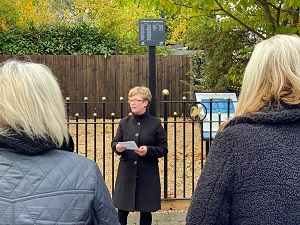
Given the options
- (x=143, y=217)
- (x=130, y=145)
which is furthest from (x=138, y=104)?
(x=143, y=217)

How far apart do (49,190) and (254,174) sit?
0.79 metres

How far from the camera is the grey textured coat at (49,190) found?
71.3 inches

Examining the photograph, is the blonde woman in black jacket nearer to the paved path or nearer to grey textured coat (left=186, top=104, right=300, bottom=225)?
grey textured coat (left=186, top=104, right=300, bottom=225)

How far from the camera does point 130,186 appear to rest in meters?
4.57

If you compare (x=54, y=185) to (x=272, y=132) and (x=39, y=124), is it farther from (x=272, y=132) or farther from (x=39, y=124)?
(x=272, y=132)

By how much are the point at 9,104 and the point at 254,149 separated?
966 millimetres

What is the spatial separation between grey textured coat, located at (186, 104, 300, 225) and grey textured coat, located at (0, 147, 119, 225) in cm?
42

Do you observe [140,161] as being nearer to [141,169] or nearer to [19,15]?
[141,169]

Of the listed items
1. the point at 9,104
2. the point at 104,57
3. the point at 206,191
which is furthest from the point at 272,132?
the point at 104,57

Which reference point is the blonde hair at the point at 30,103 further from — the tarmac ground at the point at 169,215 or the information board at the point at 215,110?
the information board at the point at 215,110

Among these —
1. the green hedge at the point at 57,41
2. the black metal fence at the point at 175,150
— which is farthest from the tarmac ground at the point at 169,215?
the green hedge at the point at 57,41

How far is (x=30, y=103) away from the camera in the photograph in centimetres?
188

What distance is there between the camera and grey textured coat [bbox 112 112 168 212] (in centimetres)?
456

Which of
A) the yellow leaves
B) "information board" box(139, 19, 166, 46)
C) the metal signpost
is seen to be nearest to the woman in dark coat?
the metal signpost
